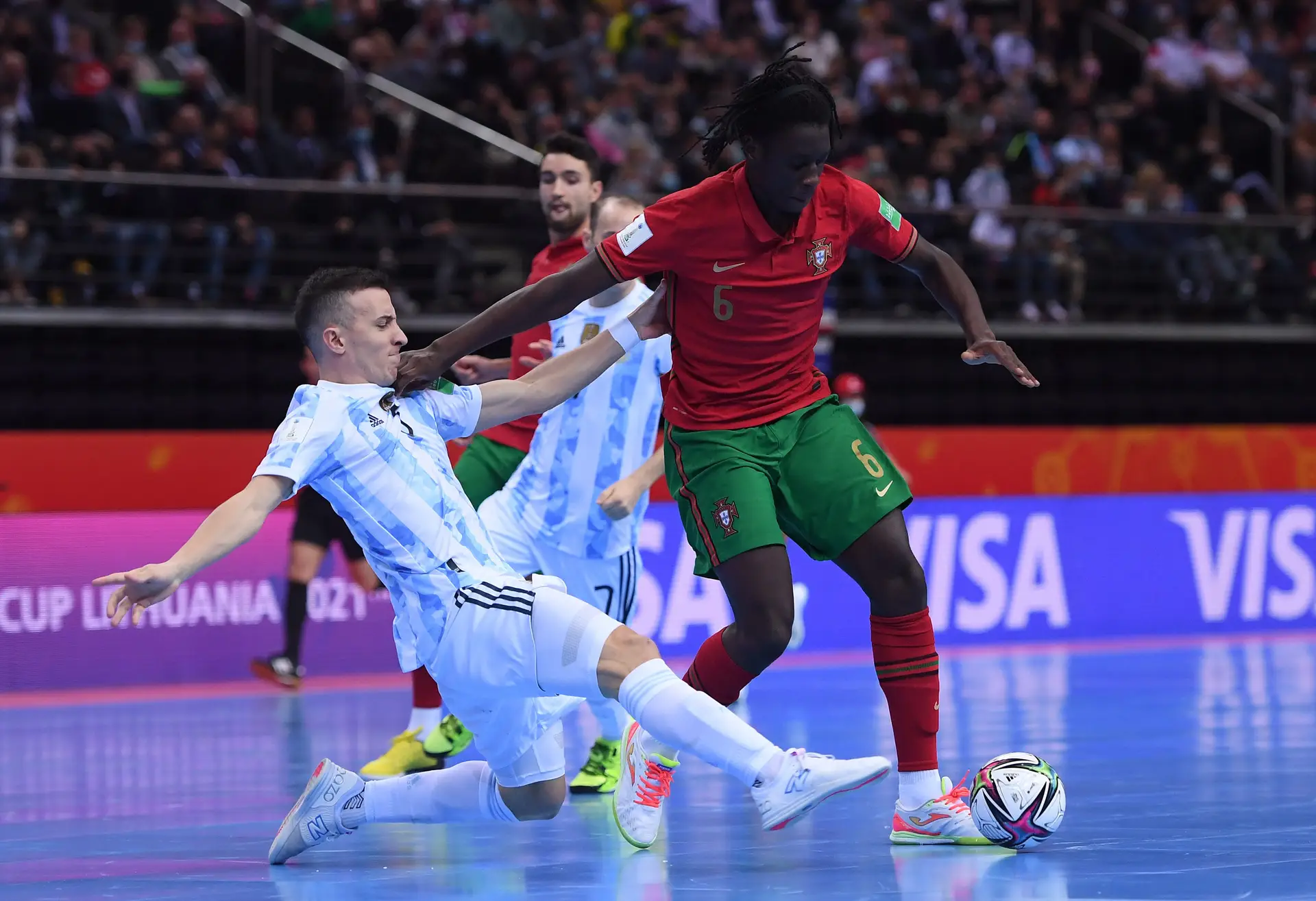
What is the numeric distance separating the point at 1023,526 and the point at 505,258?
4884mm

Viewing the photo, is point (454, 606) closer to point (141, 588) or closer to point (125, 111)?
point (141, 588)

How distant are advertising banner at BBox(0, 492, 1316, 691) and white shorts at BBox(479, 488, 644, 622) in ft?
12.8

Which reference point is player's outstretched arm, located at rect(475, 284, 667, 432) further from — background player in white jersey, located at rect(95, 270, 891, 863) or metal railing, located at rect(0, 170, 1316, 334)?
metal railing, located at rect(0, 170, 1316, 334)

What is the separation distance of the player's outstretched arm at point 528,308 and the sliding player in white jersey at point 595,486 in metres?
1.43

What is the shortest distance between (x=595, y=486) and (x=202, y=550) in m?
2.44

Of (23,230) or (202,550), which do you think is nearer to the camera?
(202,550)

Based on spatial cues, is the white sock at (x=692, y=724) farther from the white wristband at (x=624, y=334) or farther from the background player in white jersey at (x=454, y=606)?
the white wristband at (x=624, y=334)

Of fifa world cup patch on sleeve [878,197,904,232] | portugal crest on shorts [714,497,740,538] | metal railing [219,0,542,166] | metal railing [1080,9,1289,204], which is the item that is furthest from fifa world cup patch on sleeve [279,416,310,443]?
metal railing [1080,9,1289,204]

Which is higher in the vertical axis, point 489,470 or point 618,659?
point 489,470

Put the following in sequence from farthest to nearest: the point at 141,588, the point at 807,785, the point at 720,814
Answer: the point at 720,814
the point at 807,785
the point at 141,588

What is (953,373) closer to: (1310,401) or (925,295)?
(925,295)

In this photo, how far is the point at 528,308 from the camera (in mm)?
5113

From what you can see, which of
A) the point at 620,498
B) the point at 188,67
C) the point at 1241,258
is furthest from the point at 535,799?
the point at 1241,258

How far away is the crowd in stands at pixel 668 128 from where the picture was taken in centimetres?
1361
